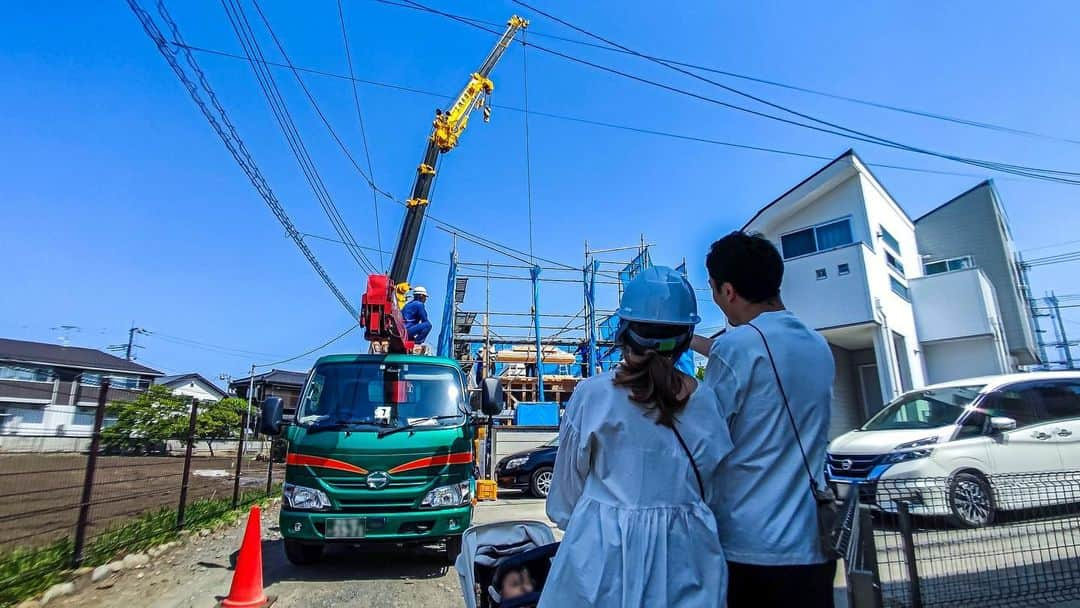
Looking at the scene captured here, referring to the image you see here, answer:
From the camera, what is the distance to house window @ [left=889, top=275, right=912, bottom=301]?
1294cm

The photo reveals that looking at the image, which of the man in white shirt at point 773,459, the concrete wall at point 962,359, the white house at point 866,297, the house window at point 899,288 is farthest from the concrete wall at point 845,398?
the man in white shirt at point 773,459

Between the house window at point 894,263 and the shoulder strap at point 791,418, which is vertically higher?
the house window at point 894,263

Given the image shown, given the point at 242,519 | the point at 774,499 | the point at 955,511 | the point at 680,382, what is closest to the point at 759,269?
the point at 680,382

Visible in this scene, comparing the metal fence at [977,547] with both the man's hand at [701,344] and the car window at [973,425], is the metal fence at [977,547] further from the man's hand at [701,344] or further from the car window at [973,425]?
the car window at [973,425]

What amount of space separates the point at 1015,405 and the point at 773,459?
6943 millimetres

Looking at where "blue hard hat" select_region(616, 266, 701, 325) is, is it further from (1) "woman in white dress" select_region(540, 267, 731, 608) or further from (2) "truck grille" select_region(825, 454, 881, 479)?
(2) "truck grille" select_region(825, 454, 881, 479)

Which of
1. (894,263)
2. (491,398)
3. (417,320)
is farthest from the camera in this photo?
(894,263)

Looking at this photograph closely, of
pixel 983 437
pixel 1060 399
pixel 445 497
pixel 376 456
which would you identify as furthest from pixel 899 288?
pixel 376 456

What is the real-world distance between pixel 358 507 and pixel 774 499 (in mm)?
3949

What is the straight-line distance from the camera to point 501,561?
178 centimetres

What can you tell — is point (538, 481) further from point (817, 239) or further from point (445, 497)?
point (817, 239)

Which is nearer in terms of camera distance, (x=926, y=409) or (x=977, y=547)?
(x=977, y=547)

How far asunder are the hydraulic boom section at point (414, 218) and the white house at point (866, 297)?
8464mm

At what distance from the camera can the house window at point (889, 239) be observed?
13.2 metres
